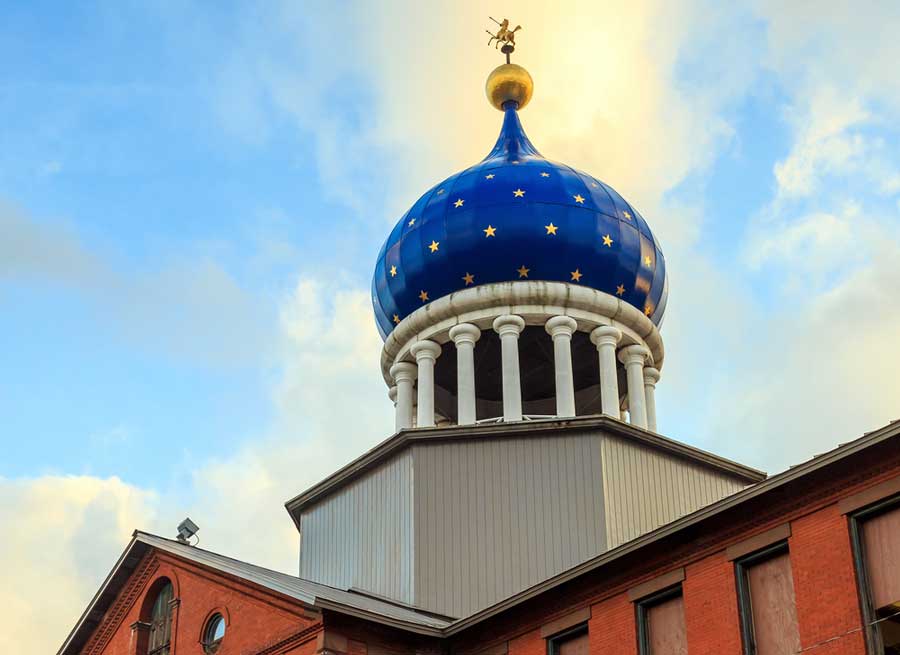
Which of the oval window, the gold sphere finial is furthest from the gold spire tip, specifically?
the oval window

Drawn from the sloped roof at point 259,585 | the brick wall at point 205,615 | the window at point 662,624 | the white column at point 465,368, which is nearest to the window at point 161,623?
the brick wall at point 205,615

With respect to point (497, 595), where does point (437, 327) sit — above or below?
above

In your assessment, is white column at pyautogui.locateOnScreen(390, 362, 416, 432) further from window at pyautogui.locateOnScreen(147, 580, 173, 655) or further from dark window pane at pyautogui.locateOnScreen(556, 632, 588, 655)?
dark window pane at pyautogui.locateOnScreen(556, 632, 588, 655)

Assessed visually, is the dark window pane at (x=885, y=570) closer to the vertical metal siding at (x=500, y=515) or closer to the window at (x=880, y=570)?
the window at (x=880, y=570)

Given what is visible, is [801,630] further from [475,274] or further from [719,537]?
[475,274]

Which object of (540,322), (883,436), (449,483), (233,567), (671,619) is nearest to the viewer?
(883,436)

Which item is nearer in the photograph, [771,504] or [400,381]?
[771,504]

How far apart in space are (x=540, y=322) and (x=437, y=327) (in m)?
2.53

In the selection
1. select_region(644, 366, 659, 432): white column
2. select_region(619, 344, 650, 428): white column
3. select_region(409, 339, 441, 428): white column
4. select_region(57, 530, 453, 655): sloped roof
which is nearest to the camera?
select_region(57, 530, 453, 655): sloped roof

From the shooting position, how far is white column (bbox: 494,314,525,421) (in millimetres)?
34000

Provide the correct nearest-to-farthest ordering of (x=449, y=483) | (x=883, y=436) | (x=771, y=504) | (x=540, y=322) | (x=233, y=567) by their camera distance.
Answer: (x=883, y=436), (x=771, y=504), (x=233, y=567), (x=449, y=483), (x=540, y=322)

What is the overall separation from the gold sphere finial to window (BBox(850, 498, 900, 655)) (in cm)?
2375

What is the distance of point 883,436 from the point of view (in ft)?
63.6

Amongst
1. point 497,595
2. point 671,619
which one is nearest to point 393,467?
point 497,595
